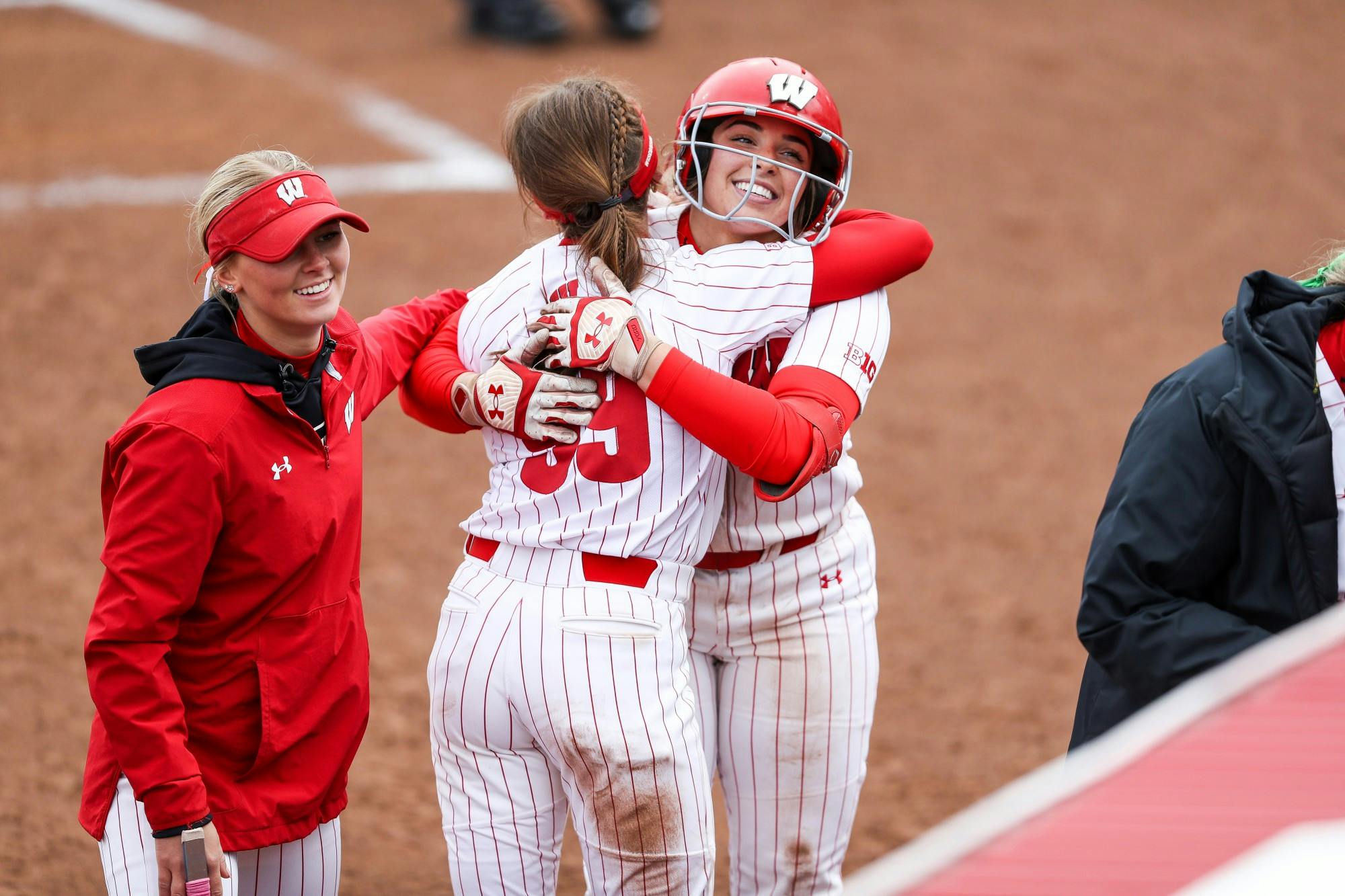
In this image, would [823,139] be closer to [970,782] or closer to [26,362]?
[970,782]

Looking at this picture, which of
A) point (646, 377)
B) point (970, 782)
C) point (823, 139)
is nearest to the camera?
point (646, 377)

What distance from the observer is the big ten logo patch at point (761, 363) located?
7.98 feet

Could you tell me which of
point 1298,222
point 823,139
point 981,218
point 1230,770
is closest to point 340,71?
point 981,218

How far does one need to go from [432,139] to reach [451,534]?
3.91 metres

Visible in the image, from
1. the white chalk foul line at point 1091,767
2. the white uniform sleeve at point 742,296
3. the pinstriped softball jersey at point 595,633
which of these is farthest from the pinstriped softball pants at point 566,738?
the white chalk foul line at point 1091,767

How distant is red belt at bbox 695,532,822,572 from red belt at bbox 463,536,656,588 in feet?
1.03

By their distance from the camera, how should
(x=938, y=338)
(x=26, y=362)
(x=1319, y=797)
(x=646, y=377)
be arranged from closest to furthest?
(x=1319, y=797)
(x=646, y=377)
(x=26, y=362)
(x=938, y=338)

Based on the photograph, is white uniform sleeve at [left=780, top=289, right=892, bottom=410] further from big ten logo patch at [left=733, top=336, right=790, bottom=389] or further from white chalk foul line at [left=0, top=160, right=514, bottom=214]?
white chalk foul line at [left=0, top=160, right=514, bottom=214]

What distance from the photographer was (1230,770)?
1079 millimetres

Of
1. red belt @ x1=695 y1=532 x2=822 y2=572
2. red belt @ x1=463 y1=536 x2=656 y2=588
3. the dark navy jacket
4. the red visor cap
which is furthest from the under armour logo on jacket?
the dark navy jacket

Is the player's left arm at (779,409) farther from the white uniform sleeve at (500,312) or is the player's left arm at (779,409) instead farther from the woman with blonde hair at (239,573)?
the woman with blonde hair at (239,573)

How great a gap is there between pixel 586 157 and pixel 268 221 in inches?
20.1

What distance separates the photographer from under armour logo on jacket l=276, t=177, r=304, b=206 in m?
2.21

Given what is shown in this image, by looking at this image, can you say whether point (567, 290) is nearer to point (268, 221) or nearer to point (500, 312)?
point (500, 312)
